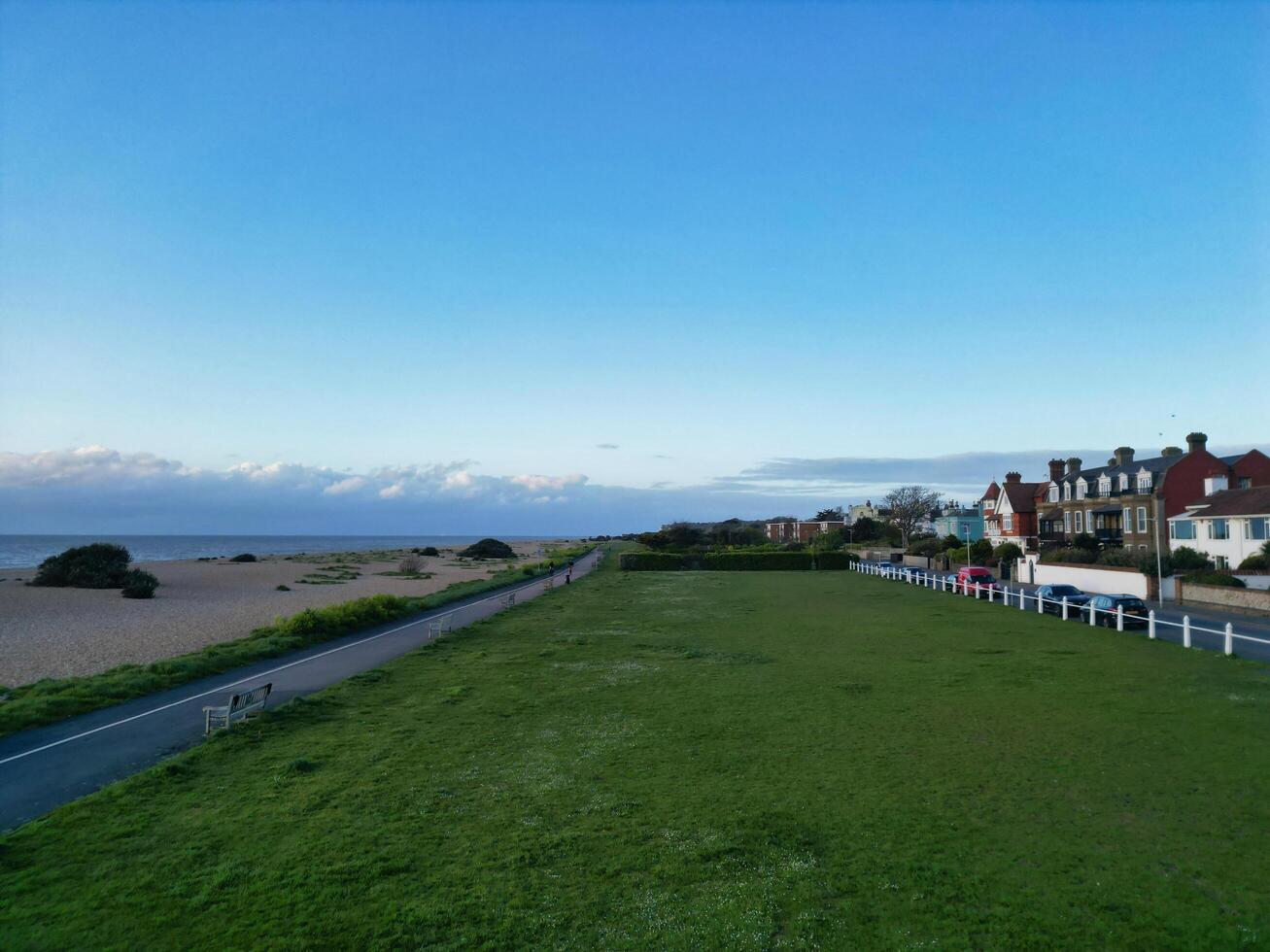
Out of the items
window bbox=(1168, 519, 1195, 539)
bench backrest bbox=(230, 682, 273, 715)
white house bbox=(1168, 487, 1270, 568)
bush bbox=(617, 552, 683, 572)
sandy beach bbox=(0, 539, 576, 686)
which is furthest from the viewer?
bush bbox=(617, 552, 683, 572)

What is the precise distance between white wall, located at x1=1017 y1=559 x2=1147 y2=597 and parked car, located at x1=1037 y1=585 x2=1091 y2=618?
745cm

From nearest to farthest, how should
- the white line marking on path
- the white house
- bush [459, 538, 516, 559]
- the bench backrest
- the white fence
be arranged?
the white line marking on path
the bench backrest
the white fence
the white house
bush [459, 538, 516, 559]

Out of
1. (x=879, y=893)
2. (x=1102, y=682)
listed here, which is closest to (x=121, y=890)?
(x=879, y=893)

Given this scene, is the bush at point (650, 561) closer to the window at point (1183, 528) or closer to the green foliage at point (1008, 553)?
the green foliage at point (1008, 553)

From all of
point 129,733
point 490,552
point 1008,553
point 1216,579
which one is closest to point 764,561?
point 1008,553

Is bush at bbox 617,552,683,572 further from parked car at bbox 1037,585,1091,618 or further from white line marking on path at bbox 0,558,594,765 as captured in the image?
parked car at bbox 1037,585,1091,618

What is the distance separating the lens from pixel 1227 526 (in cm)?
3944

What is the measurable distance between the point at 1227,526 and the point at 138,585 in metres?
61.1

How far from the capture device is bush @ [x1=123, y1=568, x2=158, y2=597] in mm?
42594

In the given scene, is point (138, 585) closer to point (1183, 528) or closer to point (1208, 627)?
point (1208, 627)

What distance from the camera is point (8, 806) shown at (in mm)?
9367

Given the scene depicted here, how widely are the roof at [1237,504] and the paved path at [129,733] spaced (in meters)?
41.3

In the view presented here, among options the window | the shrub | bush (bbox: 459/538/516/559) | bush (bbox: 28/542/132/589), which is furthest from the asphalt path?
bush (bbox: 459/538/516/559)

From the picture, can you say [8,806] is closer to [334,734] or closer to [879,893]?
[334,734]
